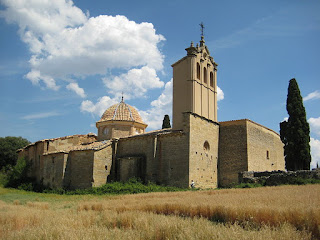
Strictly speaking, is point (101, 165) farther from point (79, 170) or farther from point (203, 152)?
point (203, 152)

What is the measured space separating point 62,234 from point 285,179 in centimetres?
1571

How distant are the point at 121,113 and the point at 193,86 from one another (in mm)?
9948

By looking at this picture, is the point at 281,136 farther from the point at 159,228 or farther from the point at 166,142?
the point at 159,228

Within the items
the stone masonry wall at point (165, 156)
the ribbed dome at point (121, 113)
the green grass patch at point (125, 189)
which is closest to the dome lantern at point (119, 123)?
the ribbed dome at point (121, 113)

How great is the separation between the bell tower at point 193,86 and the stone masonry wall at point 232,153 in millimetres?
→ 2189

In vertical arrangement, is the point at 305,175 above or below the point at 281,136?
below

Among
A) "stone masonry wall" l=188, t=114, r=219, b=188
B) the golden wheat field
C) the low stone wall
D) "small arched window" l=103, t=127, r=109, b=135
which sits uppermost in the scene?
"small arched window" l=103, t=127, r=109, b=135

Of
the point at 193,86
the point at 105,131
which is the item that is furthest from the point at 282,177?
the point at 105,131

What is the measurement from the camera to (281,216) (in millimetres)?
8188

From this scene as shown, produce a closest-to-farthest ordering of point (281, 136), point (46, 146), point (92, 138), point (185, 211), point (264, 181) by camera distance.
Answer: point (185, 211) < point (264, 181) < point (281, 136) < point (46, 146) < point (92, 138)

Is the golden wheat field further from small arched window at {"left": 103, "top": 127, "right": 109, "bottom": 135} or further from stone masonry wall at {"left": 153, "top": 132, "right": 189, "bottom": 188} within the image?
small arched window at {"left": 103, "top": 127, "right": 109, "bottom": 135}

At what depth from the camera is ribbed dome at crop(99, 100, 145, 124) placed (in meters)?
33.6

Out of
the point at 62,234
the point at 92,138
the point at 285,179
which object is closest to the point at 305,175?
the point at 285,179

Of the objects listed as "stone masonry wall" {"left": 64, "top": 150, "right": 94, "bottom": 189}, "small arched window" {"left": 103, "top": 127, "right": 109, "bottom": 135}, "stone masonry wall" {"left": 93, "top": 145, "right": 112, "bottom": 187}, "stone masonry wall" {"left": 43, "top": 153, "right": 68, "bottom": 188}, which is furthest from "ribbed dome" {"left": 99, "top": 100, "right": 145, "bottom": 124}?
"stone masonry wall" {"left": 64, "top": 150, "right": 94, "bottom": 189}
